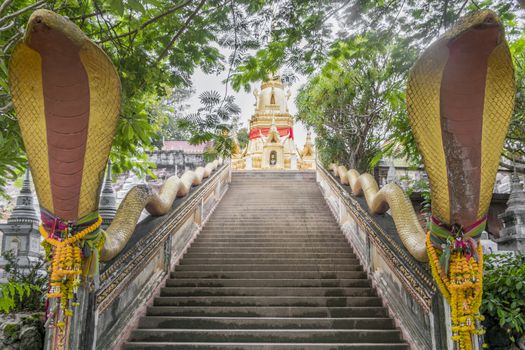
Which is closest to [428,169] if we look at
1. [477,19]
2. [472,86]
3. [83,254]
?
[472,86]

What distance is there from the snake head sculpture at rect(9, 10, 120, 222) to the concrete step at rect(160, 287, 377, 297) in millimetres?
2950

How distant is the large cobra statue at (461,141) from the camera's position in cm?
292

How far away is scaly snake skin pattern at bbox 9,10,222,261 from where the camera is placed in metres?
2.86

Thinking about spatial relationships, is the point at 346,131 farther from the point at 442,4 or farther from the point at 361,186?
the point at 442,4

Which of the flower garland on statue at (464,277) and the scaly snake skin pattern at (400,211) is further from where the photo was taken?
the scaly snake skin pattern at (400,211)

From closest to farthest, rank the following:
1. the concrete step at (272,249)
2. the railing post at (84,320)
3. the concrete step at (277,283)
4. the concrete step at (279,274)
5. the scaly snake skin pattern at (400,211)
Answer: the railing post at (84,320)
the scaly snake skin pattern at (400,211)
the concrete step at (277,283)
the concrete step at (279,274)
the concrete step at (272,249)

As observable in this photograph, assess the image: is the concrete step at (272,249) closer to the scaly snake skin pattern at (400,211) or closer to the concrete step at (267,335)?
the scaly snake skin pattern at (400,211)

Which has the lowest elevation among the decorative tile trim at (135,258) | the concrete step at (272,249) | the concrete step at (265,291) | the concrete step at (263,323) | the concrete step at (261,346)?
the concrete step at (261,346)

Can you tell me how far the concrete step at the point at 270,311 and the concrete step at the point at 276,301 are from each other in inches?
6.5

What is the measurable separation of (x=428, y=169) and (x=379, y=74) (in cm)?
1082

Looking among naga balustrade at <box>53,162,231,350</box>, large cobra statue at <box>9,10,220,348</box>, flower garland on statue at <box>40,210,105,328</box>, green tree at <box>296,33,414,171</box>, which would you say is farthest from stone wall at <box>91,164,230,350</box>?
green tree at <box>296,33,414,171</box>

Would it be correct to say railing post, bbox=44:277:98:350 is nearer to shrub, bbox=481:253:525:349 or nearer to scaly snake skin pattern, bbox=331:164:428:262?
scaly snake skin pattern, bbox=331:164:428:262

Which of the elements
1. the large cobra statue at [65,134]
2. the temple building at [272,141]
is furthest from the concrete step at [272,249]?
the temple building at [272,141]

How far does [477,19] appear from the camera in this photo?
2.62 m
